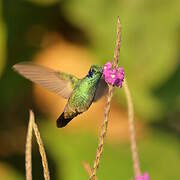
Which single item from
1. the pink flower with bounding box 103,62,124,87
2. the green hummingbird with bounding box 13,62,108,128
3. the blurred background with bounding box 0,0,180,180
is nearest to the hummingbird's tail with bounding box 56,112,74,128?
the green hummingbird with bounding box 13,62,108,128

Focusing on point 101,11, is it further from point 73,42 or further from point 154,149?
point 154,149

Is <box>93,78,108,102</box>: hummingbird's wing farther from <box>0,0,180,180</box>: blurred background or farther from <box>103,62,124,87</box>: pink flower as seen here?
<box>0,0,180,180</box>: blurred background

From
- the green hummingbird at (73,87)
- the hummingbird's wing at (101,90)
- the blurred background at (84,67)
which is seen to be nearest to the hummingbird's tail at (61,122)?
the green hummingbird at (73,87)

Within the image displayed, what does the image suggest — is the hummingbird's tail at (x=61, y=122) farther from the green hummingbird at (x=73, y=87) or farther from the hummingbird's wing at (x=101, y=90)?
the hummingbird's wing at (x=101, y=90)

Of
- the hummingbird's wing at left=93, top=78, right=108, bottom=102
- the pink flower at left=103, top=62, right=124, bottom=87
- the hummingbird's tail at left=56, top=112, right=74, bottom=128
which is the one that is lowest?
the hummingbird's tail at left=56, top=112, right=74, bottom=128

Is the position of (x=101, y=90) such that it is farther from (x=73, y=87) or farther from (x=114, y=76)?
(x=114, y=76)

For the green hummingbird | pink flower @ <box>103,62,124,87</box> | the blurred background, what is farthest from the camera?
the blurred background

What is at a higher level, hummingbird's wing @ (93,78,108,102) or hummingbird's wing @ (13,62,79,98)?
hummingbird's wing @ (13,62,79,98)
